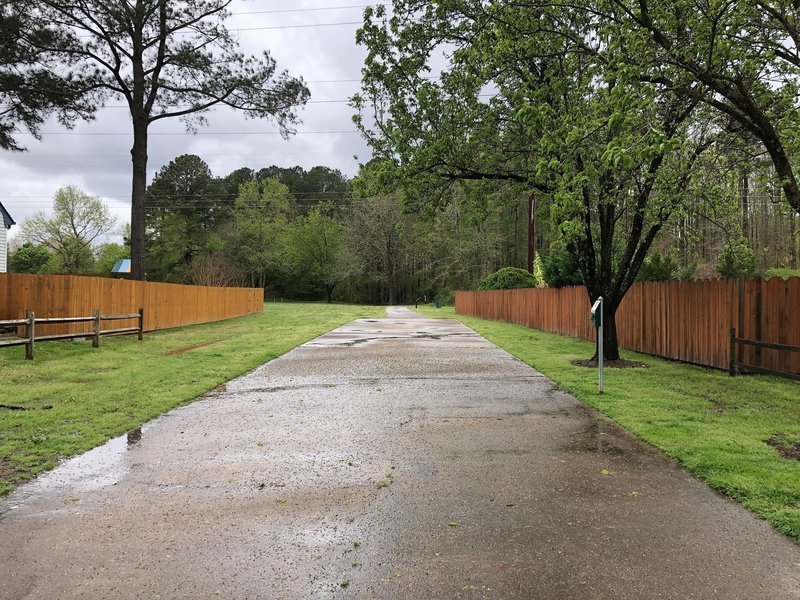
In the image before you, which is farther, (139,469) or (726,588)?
(139,469)

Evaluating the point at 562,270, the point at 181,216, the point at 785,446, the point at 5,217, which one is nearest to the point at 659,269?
the point at 562,270

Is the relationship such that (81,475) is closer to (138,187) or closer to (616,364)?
(616,364)

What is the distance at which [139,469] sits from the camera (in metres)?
4.97

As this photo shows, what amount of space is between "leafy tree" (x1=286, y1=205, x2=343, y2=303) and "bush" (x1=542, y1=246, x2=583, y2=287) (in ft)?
166

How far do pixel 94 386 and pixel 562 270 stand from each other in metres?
16.6

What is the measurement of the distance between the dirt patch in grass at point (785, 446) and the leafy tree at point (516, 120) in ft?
14.2

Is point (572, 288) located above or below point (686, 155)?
below

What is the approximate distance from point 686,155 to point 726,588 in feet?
33.1

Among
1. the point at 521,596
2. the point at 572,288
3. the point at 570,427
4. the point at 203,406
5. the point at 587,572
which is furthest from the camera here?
the point at 572,288

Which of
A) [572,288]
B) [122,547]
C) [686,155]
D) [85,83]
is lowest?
[122,547]

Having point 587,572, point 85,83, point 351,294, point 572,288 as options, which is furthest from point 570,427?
point 351,294

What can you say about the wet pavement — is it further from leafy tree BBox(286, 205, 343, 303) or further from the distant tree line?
leafy tree BBox(286, 205, 343, 303)

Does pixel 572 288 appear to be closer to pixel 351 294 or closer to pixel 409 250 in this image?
pixel 409 250

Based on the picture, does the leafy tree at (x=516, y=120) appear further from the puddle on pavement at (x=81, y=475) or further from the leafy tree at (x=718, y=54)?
the puddle on pavement at (x=81, y=475)
